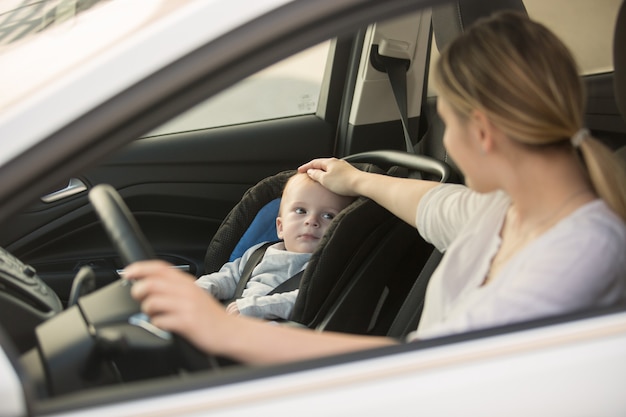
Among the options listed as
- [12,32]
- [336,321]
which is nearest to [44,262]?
[336,321]

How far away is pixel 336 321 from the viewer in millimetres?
1964

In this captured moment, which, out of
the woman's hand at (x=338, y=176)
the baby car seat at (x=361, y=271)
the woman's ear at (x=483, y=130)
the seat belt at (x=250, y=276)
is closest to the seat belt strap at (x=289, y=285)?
the seat belt at (x=250, y=276)

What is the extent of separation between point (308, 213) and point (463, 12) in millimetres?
661

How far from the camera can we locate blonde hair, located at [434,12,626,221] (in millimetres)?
1245

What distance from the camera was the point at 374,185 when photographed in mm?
2037

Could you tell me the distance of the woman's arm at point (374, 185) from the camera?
190 centimetres

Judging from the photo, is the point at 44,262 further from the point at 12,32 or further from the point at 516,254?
the point at 516,254

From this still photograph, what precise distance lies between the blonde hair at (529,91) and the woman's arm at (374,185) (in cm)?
58

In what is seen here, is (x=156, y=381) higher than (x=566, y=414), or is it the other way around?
(x=156, y=381)

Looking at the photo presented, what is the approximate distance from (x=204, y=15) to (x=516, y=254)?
62 centimetres

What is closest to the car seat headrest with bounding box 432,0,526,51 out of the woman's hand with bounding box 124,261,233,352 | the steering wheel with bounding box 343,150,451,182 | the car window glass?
the steering wheel with bounding box 343,150,451,182

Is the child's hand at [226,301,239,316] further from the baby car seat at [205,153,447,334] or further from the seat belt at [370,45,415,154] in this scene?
the seat belt at [370,45,415,154]

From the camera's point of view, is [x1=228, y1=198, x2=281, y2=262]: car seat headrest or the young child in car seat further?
[x1=228, y1=198, x2=281, y2=262]: car seat headrest

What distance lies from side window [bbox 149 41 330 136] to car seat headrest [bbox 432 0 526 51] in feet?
2.65
